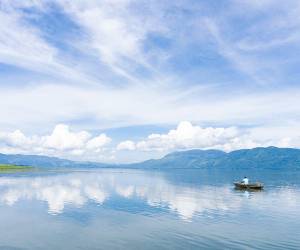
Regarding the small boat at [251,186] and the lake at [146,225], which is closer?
the lake at [146,225]

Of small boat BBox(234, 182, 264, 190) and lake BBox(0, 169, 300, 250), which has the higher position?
small boat BBox(234, 182, 264, 190)

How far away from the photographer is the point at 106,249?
140 feet

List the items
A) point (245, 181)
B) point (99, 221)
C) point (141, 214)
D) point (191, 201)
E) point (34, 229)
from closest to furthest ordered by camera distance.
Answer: point (34, 229) → point (99, 221) → point (141, 214) → point (191, 201) → point (245, 181)

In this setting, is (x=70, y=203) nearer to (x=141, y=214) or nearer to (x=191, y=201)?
(x=141, y=214)

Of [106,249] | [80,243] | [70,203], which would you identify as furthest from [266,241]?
[70,203]

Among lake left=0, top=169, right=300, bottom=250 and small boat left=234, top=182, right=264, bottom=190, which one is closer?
lake left=0, top=169, right=300, bottom=250

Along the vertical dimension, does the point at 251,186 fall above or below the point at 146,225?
above

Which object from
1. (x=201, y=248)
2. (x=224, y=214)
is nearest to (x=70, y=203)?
(x=224, y=214)

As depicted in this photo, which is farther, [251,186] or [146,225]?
[251,186]

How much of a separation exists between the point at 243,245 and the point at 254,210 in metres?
35.2

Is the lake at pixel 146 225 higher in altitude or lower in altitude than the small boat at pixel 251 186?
lower

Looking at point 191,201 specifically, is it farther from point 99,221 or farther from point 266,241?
point 266,241

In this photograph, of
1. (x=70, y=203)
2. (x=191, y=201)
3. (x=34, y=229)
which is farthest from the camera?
(x=191, y=201)

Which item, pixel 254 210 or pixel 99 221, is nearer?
pixel 99 221
